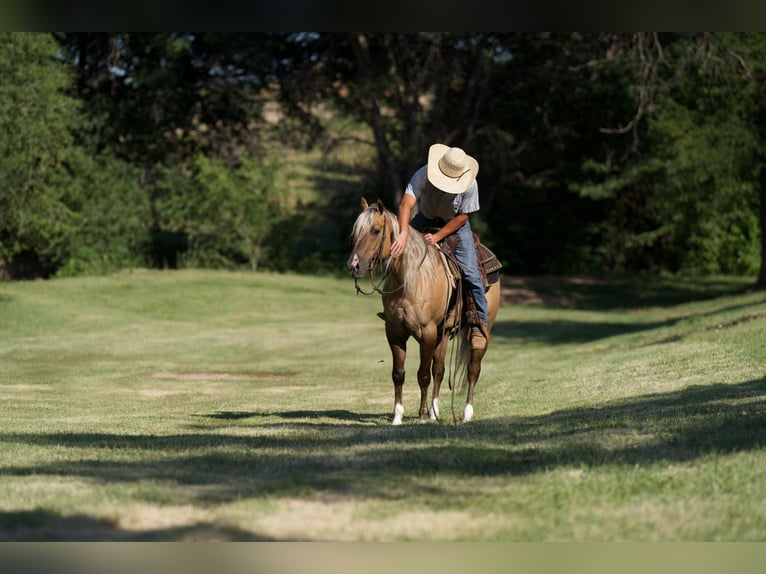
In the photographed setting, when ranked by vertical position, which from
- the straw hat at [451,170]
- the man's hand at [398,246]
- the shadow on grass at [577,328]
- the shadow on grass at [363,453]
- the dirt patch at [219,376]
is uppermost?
the straw hat at [451,170]

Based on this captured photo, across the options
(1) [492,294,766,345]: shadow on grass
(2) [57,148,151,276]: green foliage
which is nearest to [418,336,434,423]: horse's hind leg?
(1) [492,294,766,345]: shadow on grass

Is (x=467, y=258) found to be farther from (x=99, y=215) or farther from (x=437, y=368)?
(x=99, y=215)

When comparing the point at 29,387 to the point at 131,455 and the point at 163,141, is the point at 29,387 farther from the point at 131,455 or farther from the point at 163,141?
the point at 163,141

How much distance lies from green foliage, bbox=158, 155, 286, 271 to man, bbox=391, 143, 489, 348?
28.1 metres

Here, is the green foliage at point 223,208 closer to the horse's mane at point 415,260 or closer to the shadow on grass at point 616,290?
the shadow on grass at point 616,290

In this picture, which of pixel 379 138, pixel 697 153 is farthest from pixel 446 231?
pixel 379 138

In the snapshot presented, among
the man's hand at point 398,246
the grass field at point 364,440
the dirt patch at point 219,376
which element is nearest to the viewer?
the grass field at point 364,440

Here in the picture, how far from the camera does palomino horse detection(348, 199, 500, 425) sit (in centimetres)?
1134

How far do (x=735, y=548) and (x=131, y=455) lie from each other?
214 inches

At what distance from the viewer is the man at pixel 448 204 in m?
11.9

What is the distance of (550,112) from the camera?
4459 cm

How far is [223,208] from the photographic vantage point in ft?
132

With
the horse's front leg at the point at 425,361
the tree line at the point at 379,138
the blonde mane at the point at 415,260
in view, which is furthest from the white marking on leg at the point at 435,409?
the tree line at the point at 379,138

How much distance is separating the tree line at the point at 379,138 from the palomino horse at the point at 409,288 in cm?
2329
